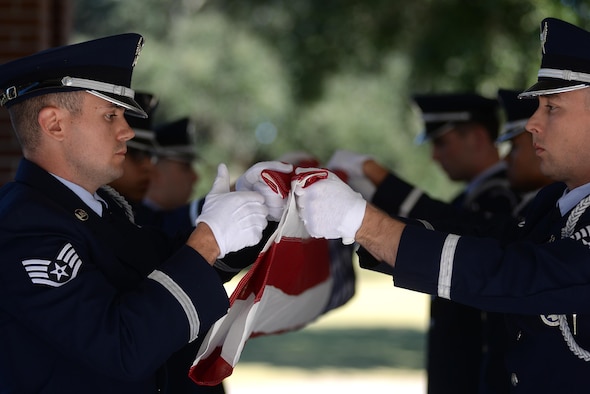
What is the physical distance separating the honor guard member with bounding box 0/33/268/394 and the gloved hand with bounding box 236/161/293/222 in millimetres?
108

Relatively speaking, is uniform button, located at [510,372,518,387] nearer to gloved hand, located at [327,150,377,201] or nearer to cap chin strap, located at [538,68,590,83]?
cap chin strap, located at [538,68,590,83]

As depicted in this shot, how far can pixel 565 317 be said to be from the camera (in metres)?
2.79

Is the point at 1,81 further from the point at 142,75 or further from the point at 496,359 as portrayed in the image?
the point at 142,75

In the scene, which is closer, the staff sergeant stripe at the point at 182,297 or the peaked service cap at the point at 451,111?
the staff sergeant stripe at the point at 182,297

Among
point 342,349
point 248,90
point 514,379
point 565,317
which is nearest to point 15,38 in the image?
point 514,379

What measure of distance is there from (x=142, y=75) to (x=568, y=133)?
805 inches

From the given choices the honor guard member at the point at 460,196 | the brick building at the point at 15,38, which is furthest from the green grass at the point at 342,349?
the brick building at the point at 15,38

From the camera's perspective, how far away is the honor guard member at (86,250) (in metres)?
2.50

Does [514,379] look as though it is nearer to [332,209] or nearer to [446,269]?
[446,269]

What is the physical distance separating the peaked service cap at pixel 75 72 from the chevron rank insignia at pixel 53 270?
1.64 ft

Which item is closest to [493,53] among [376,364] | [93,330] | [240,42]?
[376,364]

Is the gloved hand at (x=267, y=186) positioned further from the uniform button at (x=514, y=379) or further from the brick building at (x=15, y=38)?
the brick building at (x=15, y=38)

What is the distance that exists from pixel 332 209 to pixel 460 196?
266cm

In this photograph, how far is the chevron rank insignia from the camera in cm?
250
